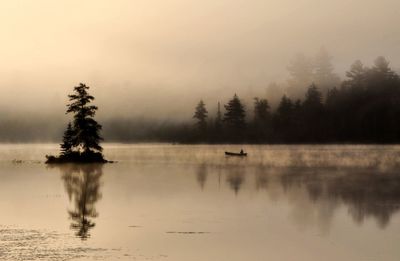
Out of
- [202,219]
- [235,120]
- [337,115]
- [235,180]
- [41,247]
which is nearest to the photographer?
[41,247]

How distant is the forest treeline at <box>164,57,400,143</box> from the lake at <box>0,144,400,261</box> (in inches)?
3314

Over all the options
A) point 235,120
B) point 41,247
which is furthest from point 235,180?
point 235,120

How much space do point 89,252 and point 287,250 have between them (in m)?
6.74

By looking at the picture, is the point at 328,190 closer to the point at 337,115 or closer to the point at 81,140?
the point at 81,140

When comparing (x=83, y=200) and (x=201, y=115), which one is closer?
(x=83, y=200)

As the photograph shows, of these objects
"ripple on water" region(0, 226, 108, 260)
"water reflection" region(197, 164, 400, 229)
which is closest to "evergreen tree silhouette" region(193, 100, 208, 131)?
"water reflection" region(197, 164, 400, 229)

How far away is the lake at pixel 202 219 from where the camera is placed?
70.1 feet

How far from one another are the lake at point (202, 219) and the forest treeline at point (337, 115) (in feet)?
276

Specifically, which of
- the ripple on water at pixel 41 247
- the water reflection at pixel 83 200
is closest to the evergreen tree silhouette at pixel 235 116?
the water reflection at pixel 83 200

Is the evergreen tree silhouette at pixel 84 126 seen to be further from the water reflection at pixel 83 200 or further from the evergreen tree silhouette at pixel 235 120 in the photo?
the evergreen tree silhouette at pixel 235 120

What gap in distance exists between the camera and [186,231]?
83.1 ft

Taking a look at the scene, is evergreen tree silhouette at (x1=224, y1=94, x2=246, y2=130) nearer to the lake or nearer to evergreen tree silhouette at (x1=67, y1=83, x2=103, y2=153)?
evergreen tree silhouette at (x1=67, y1=83, x2=103, y2=153)

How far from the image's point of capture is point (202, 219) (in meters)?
28.7

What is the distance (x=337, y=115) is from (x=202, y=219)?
111 meters
